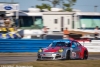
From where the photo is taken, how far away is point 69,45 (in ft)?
60.9

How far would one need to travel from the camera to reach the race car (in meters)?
17.4

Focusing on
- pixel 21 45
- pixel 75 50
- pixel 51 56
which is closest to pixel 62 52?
pixel 51 56

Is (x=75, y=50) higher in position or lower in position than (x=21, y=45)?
higher

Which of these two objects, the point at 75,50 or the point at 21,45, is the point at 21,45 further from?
the point at 75,50

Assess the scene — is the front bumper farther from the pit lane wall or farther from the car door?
the pit lane wall

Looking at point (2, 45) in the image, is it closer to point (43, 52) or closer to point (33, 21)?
point (43, 52)

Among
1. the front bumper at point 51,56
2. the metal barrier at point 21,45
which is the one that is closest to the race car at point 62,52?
the front bumper at point 51,56

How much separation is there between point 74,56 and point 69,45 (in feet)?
2.00

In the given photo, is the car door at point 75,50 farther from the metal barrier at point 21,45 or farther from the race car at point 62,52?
the metal barrier at point 21,45

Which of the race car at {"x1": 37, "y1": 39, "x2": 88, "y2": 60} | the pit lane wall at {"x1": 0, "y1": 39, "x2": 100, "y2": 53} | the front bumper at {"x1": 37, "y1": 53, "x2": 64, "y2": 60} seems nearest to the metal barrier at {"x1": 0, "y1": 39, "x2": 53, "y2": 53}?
the pit lane wall at {"x1": 0, "y1": 39, "x2": 100, "y2": 53}

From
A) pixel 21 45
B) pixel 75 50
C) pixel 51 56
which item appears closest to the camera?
pixel 51 56

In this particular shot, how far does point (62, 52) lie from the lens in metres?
17.5

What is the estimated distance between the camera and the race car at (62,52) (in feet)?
57.1

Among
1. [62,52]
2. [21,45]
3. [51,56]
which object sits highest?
[62,52]
